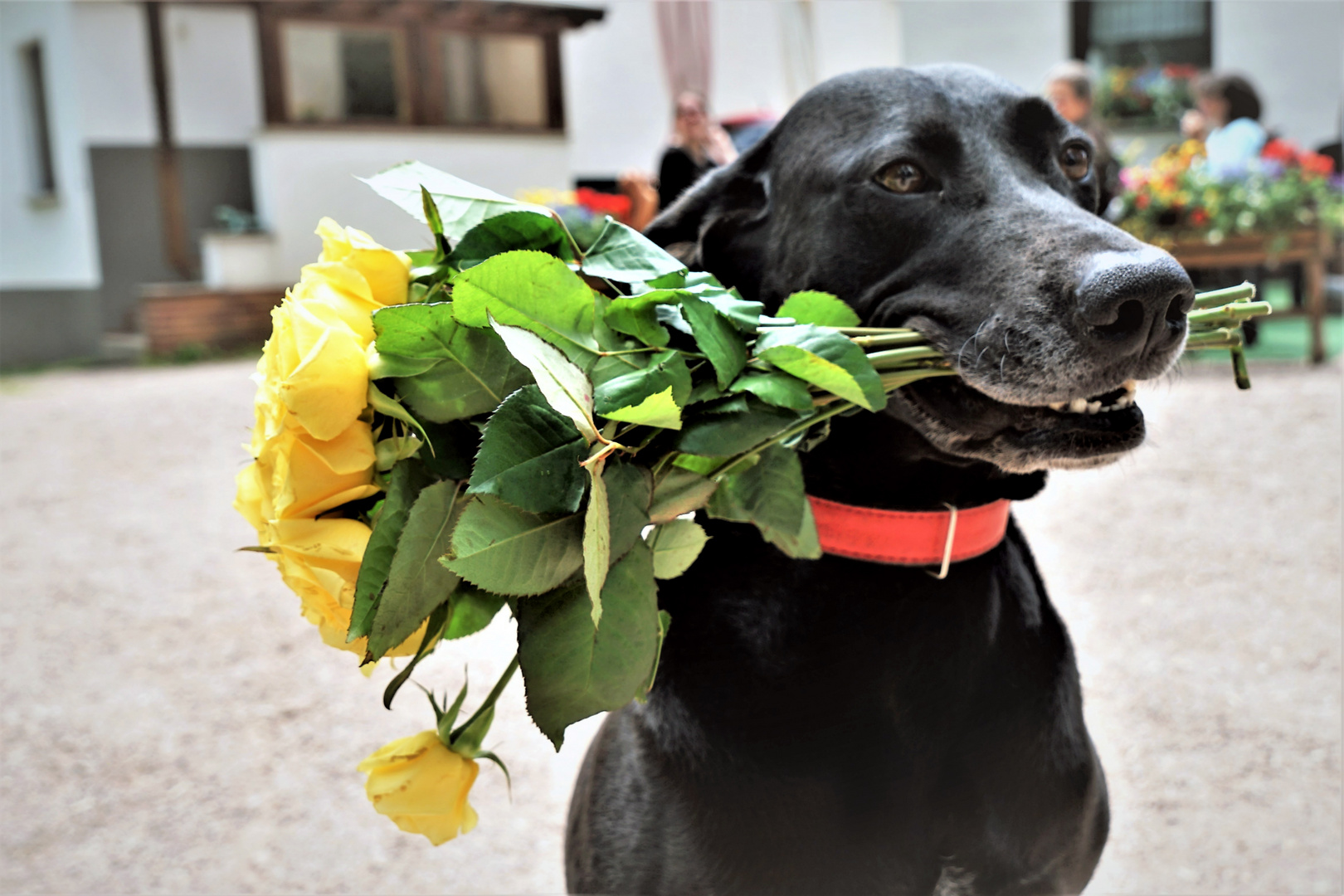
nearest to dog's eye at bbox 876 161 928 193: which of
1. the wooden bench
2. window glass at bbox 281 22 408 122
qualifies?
the wooden bench

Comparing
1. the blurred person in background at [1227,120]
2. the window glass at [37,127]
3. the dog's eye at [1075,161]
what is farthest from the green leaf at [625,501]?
the window glass at [37,127]

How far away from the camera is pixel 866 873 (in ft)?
4.19

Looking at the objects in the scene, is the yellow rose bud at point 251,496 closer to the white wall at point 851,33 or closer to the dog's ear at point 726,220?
the dog's ear at point 726,220

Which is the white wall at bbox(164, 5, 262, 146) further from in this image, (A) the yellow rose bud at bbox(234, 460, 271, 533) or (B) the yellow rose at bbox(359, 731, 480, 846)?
(B) the yellow rose at bbox(359, 731, 480, 846)

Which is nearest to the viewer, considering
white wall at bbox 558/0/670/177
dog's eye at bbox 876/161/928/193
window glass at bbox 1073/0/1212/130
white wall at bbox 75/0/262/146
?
dog's eye at bbox 876/161/928/193

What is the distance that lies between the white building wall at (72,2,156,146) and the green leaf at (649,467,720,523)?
1147 centimetres

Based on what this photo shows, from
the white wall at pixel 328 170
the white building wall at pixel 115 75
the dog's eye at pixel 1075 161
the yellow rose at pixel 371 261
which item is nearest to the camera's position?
the yellow rose at pixel 371 261

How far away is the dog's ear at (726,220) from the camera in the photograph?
1.51 metres

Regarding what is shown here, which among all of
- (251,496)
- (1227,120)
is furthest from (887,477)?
(1227,120)

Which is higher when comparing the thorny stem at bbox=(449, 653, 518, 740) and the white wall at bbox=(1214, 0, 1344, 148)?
the white wall at bbox=(1214, 0, 1344, 148)

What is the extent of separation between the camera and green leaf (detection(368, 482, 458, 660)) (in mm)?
961

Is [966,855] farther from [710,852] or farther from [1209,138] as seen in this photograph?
[1209,138]

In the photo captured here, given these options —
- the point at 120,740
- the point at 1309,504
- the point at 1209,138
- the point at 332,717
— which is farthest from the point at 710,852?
the point at 1209,138

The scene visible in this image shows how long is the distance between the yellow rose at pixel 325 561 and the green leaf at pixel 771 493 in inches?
12.9
